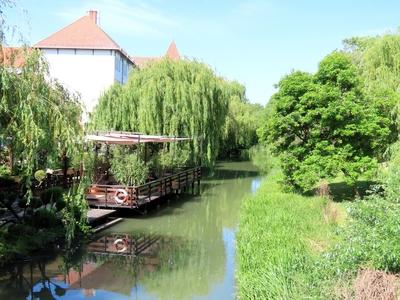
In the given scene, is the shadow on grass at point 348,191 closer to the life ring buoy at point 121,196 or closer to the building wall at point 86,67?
the life ring buoy at point 121,196

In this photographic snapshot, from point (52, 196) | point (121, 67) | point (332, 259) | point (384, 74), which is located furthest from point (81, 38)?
point (332, 259)

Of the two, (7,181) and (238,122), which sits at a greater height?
(238,122)

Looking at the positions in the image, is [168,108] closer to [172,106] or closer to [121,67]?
[172,106]

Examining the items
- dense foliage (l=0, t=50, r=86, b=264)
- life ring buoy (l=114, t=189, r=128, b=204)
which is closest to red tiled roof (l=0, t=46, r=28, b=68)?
dense foliage (l=0, t=50, r=86, b=264)

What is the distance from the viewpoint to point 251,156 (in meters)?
48.3

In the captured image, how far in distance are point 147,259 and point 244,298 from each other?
461cm

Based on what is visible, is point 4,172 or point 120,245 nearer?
point 120,245

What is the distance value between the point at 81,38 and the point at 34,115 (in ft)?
114

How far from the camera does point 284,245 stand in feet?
30.8

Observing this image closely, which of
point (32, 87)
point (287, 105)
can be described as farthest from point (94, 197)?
point (32, 87)

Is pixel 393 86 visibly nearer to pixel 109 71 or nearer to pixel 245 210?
pixel 245 210

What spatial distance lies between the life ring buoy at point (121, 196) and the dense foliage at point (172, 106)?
6267 millimetres

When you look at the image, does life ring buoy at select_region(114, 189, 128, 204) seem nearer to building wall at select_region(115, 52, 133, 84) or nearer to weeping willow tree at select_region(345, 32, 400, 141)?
weeping willow tree at select_region(345, 32, 400, 141)

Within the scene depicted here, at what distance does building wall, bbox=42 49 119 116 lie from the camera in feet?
132
